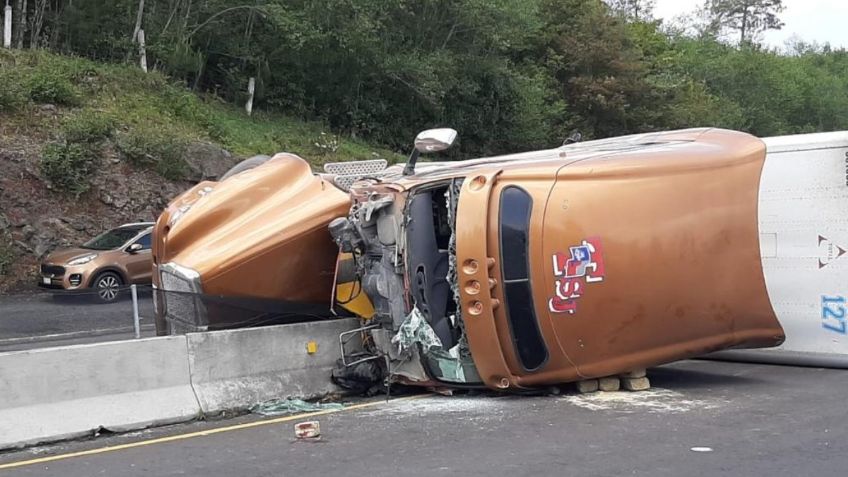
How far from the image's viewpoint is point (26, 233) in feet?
63.1

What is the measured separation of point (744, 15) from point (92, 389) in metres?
87.7

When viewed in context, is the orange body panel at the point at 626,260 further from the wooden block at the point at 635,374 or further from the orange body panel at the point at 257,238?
the orange body panel at the point at 257,238

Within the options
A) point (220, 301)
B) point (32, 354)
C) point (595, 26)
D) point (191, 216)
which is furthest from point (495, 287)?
point (595, 26)

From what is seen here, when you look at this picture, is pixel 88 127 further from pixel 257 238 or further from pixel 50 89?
pixel 257 238

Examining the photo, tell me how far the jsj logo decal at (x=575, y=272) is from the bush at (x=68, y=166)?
1551cm

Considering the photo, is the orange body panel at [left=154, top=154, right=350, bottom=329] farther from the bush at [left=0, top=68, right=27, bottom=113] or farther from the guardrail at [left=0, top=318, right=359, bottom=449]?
the bush at [left=0, top=68, right=27, bottom=113]

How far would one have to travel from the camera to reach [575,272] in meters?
7.34

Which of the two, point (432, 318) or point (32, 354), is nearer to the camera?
point (32, 354)

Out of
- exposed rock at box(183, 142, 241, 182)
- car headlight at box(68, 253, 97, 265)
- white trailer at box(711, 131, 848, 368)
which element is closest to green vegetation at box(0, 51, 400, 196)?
exposed rock at box(183, 142, 241, 182)

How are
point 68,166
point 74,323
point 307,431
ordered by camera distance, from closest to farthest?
point 307,431, point 74,323, point 68,166

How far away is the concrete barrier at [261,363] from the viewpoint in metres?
7.45

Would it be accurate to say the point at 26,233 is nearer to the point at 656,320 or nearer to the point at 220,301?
the point at 220,301

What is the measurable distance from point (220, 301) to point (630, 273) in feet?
11.4

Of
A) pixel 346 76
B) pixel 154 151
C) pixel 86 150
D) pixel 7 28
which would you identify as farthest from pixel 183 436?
pixel 346 76
